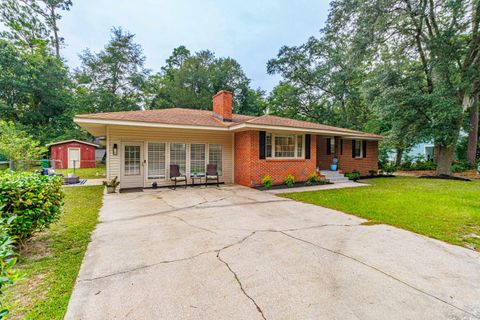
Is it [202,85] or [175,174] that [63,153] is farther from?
[175,174]

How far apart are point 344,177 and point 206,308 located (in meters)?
11.1

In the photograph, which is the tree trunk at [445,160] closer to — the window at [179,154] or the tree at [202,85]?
the window at [179,154]

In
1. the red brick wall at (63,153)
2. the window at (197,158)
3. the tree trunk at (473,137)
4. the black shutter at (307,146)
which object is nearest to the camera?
the window at (197,158)

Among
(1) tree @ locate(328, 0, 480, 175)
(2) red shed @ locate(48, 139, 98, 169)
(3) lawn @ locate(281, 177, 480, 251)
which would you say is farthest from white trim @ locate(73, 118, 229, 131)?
(2) red shed @ locate(48, 139, 98, 169)

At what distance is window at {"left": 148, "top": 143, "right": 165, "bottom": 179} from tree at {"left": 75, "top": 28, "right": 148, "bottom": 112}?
17190 mm

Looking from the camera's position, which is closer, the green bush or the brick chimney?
the green bush

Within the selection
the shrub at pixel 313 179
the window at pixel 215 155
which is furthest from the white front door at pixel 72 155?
the shrub at pixel 313 179

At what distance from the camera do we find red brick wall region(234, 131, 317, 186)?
9219 millimetres

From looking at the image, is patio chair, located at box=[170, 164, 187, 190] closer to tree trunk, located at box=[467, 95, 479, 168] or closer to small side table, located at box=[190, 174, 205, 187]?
small side table, located at box=[190, 174, 205, 187]

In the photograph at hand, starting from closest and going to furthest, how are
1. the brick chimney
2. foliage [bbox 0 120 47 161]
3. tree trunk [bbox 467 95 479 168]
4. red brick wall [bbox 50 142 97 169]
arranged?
1. the brick chimney
2. foliage [bbox 0 120 47 161]
3. tree trunk [bbox 467 95 479 168]
4. red brick wall [bbox 50 142 97 169]

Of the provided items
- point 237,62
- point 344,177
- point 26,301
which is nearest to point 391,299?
point 26,301

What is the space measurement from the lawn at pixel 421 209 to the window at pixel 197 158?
4191mm

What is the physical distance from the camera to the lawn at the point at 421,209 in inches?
165

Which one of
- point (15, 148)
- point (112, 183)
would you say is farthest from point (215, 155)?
point (15, 148)
